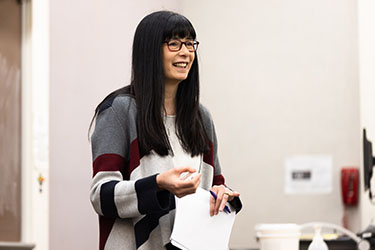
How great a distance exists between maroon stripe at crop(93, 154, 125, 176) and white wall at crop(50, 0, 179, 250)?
62.3 inches

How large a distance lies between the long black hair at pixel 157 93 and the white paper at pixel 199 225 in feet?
0.41

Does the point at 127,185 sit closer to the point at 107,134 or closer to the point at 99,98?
the point at 107,134

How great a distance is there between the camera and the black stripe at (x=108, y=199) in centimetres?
146

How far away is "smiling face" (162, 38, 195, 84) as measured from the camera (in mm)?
1600

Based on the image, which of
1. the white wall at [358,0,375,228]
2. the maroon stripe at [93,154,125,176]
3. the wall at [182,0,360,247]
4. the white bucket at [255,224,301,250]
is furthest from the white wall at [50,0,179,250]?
the white wall at [358,0,375,228]

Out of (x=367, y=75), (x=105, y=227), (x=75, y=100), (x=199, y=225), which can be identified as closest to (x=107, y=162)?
(x=105, y=227)

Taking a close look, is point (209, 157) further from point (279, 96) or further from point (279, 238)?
point (279, 96)

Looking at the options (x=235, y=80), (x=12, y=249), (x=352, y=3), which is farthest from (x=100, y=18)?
(x=12, y=249)

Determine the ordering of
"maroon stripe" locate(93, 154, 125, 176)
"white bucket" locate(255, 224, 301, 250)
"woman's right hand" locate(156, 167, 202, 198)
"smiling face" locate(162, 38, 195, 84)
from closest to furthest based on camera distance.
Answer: "woman's right hand" locate(156, 167, 202, 198) < "maroon stripe" locate(93, 154, 125, 176) < "smiling face" locate(162, 38, 195, 84) < "white bucket" locate(255, 224, 301, 250)

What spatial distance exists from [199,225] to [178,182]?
210 millimetres

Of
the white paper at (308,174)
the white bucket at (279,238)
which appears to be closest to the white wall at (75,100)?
the white bucket at (279,238)

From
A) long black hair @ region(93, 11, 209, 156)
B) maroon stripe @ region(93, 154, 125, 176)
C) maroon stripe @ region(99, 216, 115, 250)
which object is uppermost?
long black hair @ region(93, 11, 209, 156)

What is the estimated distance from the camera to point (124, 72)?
381 centimetres

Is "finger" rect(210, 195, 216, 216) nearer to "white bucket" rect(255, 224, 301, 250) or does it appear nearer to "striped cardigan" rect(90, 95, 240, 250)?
"striped cardigan" rect(90, 95, 240, 250)
